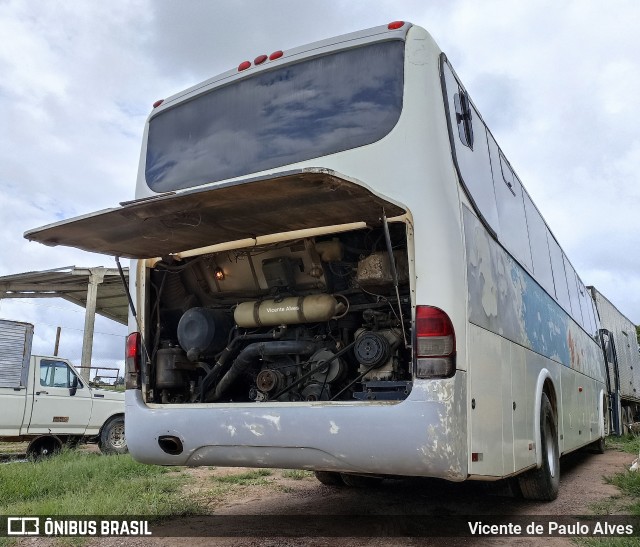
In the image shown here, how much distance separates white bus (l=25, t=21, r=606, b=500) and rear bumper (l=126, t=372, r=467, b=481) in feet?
0.04

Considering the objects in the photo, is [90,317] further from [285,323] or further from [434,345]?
[434,345]

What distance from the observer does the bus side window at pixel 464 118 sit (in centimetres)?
481

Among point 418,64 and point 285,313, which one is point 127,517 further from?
point 418,64

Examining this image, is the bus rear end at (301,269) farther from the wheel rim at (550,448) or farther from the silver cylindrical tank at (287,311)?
the wheel rim at (550,448)

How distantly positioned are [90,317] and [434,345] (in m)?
14.4

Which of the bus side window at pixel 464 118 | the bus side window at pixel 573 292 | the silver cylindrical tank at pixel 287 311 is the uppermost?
the bus side window at pixel 464 118

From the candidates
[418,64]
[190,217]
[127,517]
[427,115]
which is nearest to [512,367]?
[427,115]

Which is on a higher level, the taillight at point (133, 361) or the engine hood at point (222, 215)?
the engine hood at point (222, 215)

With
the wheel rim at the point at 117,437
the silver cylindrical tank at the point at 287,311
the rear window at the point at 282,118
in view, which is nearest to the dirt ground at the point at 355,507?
the silver cylindrical tank at the point at 287,311

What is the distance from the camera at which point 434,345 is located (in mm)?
4012

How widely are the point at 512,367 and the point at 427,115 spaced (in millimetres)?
2235

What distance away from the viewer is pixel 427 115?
4.40m

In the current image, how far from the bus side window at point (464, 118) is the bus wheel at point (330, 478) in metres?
4.15

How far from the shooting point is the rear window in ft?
15.2
